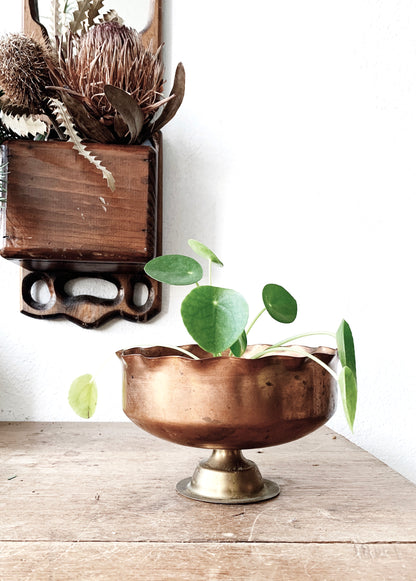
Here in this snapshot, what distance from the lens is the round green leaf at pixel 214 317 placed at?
1.53 feet

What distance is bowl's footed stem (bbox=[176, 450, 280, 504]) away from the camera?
20.8 inches

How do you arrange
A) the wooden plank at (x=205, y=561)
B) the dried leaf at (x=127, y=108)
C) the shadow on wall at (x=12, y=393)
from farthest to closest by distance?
the shadow on wall at (x=12, y=393), the dried leaf at (x=127, y=108), the wooden plank at (x=205, y=561)

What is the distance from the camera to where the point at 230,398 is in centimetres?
50

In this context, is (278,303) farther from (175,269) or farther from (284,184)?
(284,184)

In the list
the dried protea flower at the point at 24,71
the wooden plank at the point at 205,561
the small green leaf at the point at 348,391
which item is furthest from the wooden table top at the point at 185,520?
the dried protea flower at the point at 24,71

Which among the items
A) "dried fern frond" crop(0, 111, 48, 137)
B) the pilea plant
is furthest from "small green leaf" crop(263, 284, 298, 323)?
"dried fern frond" crop(0, 111, 48, 137)

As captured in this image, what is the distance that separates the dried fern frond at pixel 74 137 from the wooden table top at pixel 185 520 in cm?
37

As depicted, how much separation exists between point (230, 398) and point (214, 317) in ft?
0.27

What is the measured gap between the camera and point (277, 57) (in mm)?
920

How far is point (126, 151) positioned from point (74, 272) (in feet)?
0.76

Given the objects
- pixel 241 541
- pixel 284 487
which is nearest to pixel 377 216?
pixel 284 487

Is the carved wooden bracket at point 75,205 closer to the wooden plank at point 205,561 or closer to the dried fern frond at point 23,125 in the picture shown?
the dried fern frond at point 23,125

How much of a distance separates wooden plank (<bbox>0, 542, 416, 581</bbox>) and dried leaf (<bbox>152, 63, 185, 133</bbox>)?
57cm

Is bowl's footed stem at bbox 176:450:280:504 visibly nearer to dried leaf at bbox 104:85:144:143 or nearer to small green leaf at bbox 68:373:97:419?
small green leaf at bbox 68:373:97:419
